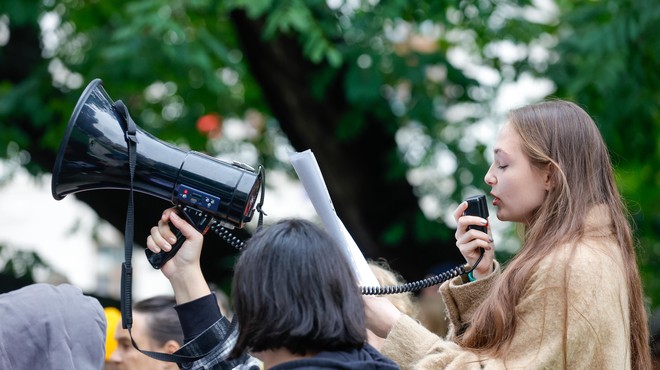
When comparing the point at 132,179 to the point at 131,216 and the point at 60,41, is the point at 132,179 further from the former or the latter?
the point at 60,41

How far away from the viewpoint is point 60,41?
738 centimetres

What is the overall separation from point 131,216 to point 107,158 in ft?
0.59

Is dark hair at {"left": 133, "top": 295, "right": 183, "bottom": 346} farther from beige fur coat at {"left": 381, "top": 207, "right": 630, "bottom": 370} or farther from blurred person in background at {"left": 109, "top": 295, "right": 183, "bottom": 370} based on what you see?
beige fur coat at {"left": 381, "top": 207, "right": 630, "bottom": 370}

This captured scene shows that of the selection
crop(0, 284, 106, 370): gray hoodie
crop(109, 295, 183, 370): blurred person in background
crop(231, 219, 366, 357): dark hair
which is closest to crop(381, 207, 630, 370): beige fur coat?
crop(231, 219, 366, 357): dark hair

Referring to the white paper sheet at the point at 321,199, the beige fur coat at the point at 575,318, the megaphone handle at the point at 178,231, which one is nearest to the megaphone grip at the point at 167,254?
the megaphone handle at the point at 178,231

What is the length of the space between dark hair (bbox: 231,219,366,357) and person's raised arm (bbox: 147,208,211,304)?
0.51 m

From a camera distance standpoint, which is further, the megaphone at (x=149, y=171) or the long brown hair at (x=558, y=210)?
the megaphone at (x=149, y=171)

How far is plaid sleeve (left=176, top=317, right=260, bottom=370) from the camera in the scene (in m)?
2.72

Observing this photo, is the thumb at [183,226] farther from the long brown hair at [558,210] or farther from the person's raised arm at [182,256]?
the long brown hair at [558,210]

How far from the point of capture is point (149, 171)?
8.81ft

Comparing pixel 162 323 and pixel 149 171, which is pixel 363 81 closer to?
pixel 162 323

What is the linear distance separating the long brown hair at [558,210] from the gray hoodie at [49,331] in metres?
1.10

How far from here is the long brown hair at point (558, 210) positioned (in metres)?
2.49

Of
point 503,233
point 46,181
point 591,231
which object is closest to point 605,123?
point 503,233
